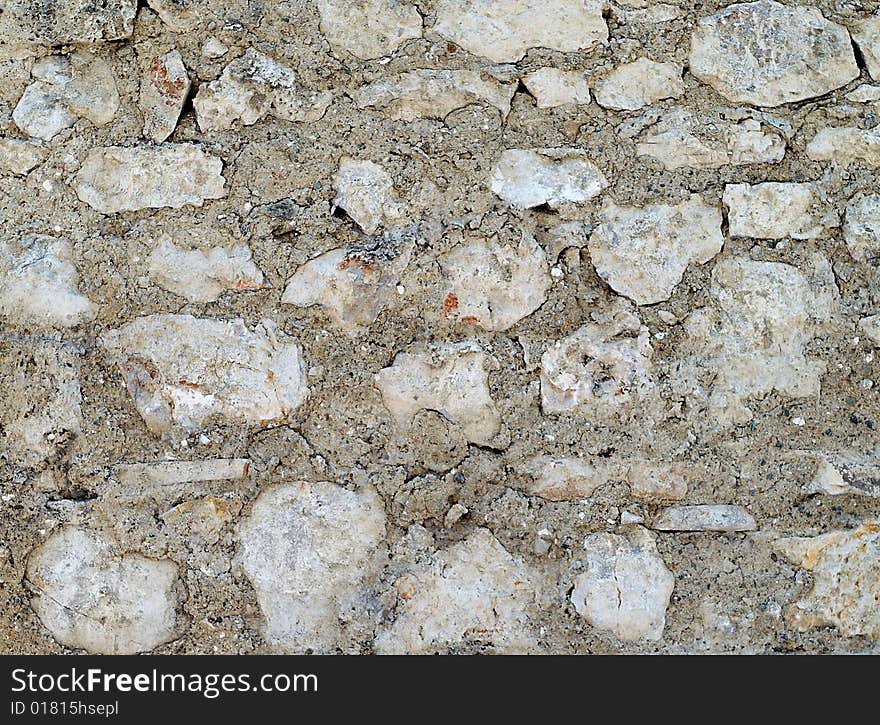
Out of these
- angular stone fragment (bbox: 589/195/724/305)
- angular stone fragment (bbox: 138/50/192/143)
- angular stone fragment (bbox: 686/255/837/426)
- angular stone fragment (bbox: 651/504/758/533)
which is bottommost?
angular stone fragment (bbox: 651/504/758/533)

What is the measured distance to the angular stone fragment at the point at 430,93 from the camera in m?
1.75

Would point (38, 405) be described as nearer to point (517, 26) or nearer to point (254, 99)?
point (254, 99)

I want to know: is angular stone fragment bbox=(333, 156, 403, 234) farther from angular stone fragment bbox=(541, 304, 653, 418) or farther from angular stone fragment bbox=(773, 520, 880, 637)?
angular stone fragment bbox=(773, 520, 880, 637)

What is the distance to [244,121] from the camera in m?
1.76

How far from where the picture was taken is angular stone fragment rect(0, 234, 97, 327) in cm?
171

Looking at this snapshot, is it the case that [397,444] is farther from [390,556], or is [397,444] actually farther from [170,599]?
[170,599]

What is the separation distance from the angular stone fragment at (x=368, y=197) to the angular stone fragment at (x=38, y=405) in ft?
1.90

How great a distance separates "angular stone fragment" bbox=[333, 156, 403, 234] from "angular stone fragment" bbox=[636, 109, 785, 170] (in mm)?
476

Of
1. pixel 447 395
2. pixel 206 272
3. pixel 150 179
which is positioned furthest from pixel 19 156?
pixel 447 395

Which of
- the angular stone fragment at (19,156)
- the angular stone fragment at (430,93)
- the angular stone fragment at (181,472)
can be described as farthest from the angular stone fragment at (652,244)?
the angular stone fragment at (19,156)

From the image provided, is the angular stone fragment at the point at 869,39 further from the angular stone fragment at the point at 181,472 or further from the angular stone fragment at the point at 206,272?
the angular stone fragment at the point at 181,472

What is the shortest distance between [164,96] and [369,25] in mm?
414

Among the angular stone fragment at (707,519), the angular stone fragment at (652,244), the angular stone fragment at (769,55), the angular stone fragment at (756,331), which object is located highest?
the angular stone fragment at (769,55)

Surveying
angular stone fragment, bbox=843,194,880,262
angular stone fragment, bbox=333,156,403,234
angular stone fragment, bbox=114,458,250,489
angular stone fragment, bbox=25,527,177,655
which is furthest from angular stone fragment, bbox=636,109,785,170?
angular stone fragment, bbox=25,527,177,655
